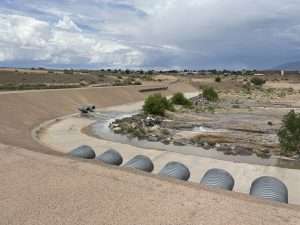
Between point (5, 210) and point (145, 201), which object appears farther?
point (145, 201)

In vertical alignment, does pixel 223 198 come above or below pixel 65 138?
above

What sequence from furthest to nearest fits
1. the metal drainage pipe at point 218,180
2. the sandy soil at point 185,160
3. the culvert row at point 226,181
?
1. the sandy soil at point 185,160
2. the metal drainage pipe at point 218,180
3. the culvert row at point 226,181

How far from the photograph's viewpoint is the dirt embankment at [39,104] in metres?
38.1

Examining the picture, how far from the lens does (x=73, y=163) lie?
47.8 feet

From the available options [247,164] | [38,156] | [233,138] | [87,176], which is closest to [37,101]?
[233,138]

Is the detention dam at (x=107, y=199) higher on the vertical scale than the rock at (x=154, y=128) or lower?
higher

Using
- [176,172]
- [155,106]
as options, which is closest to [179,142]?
[176,172]

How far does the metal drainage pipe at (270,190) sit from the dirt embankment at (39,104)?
656 inches

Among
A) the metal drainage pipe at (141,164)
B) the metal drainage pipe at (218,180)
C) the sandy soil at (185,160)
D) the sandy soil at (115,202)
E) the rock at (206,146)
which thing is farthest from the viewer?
the rock at (206,146)

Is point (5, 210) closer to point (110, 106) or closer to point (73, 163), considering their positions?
point (73, 163)

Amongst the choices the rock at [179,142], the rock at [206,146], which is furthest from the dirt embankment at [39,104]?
the rock at [206,146]

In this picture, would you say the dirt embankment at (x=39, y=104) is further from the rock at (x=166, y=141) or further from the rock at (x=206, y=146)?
the rock at (x=206, y=146)

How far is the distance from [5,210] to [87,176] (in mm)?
3370

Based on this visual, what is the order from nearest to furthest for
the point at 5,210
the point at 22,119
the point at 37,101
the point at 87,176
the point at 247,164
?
A: the point at 5,210, the point at 87,176, the point at 247,164, the point at 22,119, the point at 37,101
